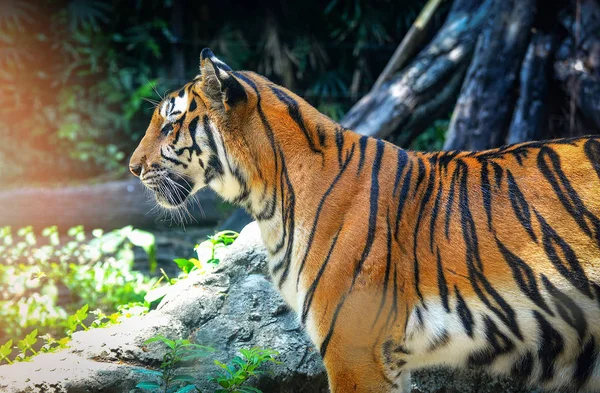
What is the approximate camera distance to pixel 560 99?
5.95 meters

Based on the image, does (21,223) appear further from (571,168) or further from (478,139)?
(571,168)

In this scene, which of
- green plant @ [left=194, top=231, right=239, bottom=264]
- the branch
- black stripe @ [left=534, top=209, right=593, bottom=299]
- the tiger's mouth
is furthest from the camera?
the branch

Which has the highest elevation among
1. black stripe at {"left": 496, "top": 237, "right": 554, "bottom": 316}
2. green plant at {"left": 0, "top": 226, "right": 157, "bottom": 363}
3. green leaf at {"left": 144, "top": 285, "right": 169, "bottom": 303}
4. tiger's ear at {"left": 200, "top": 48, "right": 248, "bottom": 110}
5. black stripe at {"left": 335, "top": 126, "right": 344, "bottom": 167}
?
tiger's ear at {"left": 200, "top": 48, "right": 248, "bottom": 110}

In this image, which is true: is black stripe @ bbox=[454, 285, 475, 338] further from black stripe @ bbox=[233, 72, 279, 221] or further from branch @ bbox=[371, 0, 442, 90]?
branch @ bbox=[371, 0, 442, 90]

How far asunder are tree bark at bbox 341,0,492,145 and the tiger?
331 cm

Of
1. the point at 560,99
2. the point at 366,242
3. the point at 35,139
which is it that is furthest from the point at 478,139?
the point at 35,139

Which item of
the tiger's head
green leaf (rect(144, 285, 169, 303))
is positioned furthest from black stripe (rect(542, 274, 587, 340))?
green leaf (rect(144, 285, 169, 303))

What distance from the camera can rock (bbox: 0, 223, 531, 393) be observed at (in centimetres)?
310

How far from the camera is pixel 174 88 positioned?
10.0 meters

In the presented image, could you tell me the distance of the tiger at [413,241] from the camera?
2.79 m

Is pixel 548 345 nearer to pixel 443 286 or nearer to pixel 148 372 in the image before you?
pixel 443 286

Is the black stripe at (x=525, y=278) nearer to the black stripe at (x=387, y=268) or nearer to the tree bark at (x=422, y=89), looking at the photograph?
the black stripe at (x=387, y=268)

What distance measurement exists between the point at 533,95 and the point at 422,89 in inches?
41.9

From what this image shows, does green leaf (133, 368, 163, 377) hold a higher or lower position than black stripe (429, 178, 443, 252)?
lower
